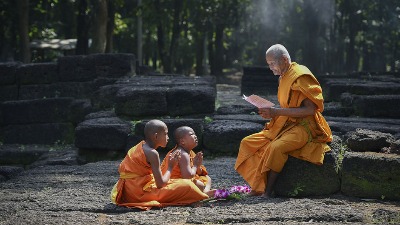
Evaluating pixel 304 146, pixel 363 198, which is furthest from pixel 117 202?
pixel 363 198

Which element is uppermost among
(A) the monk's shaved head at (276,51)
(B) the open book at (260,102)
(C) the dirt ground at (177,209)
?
(A) the monk's shaved head at (276,51)

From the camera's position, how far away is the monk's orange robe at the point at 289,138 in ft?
24.7

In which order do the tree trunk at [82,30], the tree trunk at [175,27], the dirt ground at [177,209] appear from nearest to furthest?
1. the dirt ground at [177,209]
2. the tree trunk at [82,30]
3. the tree trunk at [175,27]

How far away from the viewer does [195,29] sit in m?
35.8

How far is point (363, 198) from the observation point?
7.56 metres

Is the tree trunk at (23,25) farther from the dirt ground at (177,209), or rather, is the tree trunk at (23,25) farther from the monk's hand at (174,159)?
the monk's hand at (174,159)

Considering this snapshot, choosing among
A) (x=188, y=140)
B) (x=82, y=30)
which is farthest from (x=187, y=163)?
(x=82, y=30)

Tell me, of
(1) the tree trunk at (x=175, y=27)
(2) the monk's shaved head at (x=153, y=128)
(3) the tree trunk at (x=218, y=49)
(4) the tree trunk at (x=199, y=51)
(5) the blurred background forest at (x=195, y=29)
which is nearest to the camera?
(2) the monk's shaved head at (x=153, y=128)

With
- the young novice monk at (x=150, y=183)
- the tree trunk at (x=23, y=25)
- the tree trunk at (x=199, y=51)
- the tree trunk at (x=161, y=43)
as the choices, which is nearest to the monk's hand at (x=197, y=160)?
the young novice monk at (x=150, y=183)

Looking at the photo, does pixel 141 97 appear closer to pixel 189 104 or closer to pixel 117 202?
pixel 189 104

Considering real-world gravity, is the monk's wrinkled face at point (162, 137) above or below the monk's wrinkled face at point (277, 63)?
below

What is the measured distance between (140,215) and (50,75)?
10.1 meters

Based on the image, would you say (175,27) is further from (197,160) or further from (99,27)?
(197,160)

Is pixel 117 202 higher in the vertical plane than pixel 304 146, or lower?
lower
